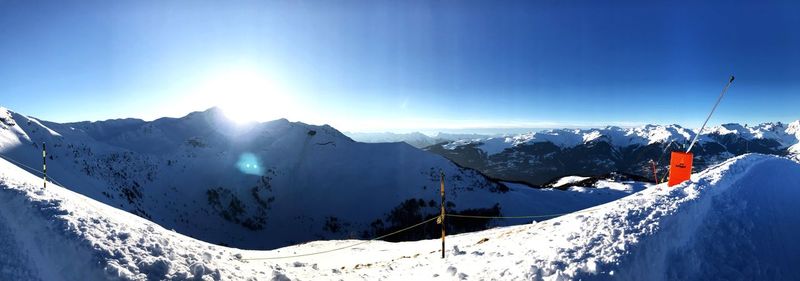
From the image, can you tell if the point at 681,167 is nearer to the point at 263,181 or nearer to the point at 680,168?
the point at 680,168

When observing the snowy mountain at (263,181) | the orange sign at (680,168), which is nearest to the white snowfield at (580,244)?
the orange sign at (680,168)

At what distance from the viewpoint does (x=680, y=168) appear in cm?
1458

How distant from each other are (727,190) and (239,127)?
86.7 m

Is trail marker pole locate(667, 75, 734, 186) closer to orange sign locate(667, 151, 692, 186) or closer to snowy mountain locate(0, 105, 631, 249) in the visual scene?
orange sign locate(667, 151, 692, 186)

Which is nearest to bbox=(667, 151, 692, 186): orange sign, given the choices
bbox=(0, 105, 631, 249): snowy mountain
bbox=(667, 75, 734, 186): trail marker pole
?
bbox=(667, 75, 734, 186): trail marker pole

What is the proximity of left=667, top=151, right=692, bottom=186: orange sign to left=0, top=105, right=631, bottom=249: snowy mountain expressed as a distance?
1536 inches

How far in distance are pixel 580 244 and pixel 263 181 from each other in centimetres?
5892

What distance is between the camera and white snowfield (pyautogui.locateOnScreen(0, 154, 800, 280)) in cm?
931

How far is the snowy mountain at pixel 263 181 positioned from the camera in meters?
43.9

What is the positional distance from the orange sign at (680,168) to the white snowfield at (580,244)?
27.2 inches

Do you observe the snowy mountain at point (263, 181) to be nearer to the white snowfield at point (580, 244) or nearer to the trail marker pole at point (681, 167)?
the white snowfield at point (580, 244)

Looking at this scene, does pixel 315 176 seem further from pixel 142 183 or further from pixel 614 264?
pixel 614 264

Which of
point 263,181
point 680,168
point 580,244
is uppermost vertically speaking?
point 680,168

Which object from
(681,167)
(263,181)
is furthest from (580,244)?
(263,181)
